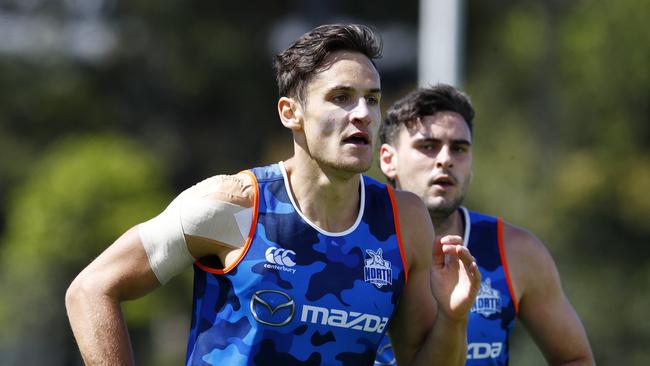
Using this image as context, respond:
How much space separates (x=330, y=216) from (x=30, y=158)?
2736cm

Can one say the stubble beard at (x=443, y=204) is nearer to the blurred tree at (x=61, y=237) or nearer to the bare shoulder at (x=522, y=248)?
the bare shoulder at (x=522, y=248)

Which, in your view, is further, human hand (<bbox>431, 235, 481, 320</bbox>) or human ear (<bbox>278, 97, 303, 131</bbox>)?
human ear (<bbox>278, 97, 303, 131</bbox>)

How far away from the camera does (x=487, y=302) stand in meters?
6.42

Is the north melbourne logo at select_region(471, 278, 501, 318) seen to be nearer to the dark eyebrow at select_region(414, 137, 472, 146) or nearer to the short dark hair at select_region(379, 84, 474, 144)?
the dark eyebrow at select_region(414, 137, 472, 146)

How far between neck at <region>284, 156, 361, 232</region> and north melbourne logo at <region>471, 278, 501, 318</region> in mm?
1163

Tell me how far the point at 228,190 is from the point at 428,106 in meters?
1.72

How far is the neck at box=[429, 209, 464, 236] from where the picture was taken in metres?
6.61

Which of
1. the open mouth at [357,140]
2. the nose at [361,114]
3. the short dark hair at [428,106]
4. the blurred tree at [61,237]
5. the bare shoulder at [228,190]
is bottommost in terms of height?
the blurred tree at [61,237]

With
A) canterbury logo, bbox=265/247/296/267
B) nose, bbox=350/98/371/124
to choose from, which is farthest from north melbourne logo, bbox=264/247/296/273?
nose, bbox=350/98/371/124

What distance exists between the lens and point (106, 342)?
5.19 meters

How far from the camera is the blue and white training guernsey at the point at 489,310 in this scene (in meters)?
6.39

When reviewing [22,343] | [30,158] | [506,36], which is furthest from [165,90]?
[22,343]

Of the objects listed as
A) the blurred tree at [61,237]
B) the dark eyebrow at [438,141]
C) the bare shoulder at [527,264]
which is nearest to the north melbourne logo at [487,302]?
the bare shoulder at [527,264]

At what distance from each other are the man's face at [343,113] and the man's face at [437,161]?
114 cm
